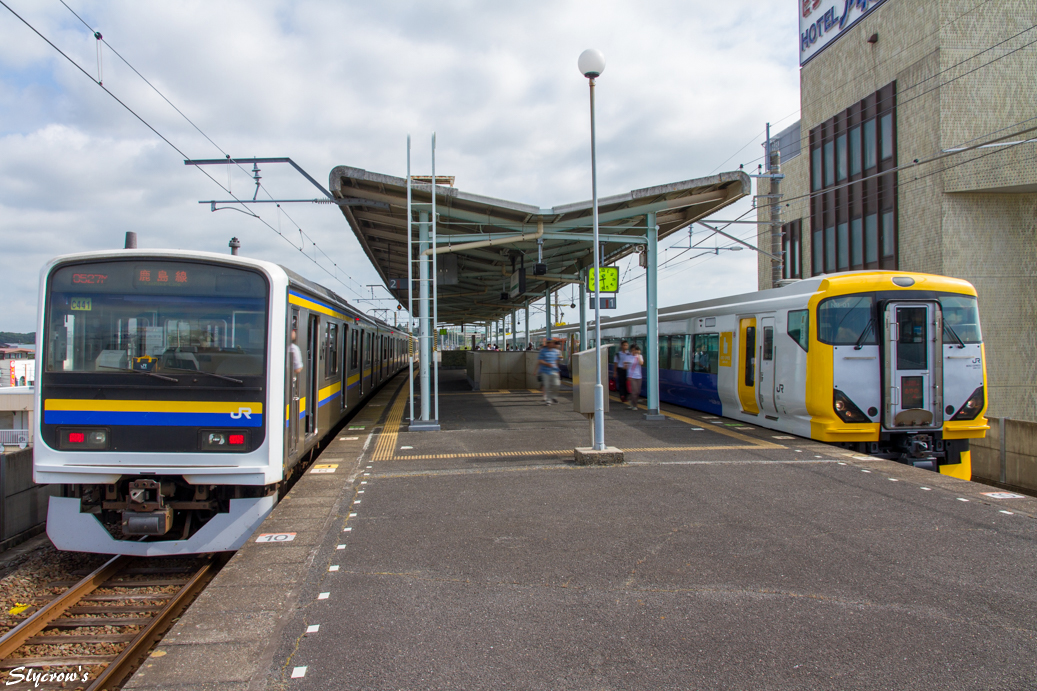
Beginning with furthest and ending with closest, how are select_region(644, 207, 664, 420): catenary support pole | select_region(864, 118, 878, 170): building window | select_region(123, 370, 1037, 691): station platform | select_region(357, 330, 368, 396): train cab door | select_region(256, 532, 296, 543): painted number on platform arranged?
select_region(864, 118, 878, 170): building window → select_region(357, 330, 368, 396): train cab door → select_region(644, 207, 664, 420): catenary support pole → select_region(256, 532, 296, 543): painted number on platform → select_region(123, 370, 1037, 691): station platform

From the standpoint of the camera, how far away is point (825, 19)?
2792 cm

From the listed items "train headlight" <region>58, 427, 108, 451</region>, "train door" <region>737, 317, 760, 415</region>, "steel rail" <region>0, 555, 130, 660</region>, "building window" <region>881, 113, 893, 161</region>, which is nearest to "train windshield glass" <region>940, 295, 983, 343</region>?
"train door" <region>737, 317, 760, 415</region>

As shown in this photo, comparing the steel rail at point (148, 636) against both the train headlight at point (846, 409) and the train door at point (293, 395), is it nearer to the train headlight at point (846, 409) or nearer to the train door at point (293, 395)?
the train door at point (293, 395)

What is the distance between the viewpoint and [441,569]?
4.54 m

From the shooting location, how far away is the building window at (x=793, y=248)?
1238 inches

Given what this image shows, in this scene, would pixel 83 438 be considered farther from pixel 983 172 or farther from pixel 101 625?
pixel 983 172

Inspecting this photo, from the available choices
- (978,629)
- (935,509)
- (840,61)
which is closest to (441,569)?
(978,629)

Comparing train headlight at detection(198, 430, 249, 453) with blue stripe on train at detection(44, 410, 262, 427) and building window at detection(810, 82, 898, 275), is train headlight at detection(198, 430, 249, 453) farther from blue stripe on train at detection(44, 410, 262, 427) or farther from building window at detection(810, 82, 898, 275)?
building window at detection(810, 82, 898, 275)

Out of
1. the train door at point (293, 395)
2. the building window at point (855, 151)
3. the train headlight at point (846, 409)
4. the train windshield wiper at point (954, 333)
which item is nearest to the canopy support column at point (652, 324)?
the train headlight at point (846, 409)

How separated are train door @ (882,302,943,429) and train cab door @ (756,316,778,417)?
6.21 feet

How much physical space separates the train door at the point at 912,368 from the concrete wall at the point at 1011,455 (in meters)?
2.39

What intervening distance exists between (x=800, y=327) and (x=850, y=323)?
73 cm

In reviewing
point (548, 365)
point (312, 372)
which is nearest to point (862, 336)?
point (548, 365)

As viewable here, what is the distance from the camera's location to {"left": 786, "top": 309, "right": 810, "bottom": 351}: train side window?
9438 mm
